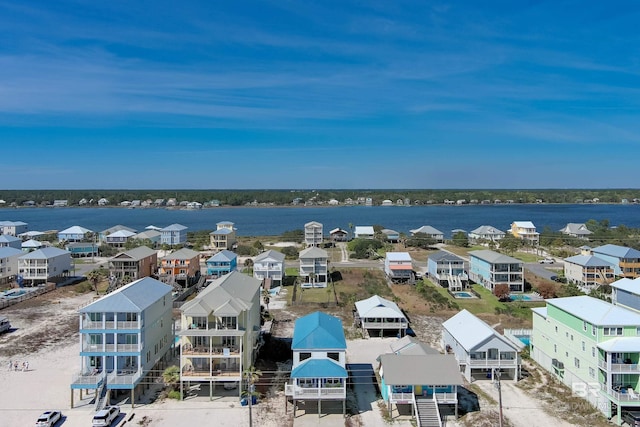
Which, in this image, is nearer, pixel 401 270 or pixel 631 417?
pixel 631 417

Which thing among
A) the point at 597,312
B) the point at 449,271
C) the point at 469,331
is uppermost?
the point at 597,312

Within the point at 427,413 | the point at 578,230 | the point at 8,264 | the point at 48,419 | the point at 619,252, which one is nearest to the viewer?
the point at 48,419

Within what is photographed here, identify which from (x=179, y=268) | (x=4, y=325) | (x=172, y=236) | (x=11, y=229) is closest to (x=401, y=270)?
(x=179, y=268)

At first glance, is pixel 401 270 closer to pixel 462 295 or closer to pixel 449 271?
pixel 449 271

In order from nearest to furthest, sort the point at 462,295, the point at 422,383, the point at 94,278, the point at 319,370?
the point at 422,383 < the point at 319,370 < the point at 462,295 < the point at 94,278

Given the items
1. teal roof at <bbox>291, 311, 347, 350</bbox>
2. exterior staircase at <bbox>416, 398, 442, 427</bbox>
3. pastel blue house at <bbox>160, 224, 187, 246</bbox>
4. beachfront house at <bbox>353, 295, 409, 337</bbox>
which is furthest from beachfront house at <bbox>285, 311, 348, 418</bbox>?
pastel blue house at <bbox>160, 224, 187, 246</bbox>

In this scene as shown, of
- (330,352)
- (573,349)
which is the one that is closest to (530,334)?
(573,349)

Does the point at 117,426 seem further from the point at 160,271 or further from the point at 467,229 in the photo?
the point at 467,229

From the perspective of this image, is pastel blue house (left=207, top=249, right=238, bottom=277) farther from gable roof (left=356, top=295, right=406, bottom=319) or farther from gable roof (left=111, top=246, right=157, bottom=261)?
gable roof (left=356, top=295, right=406, bottom=319)
